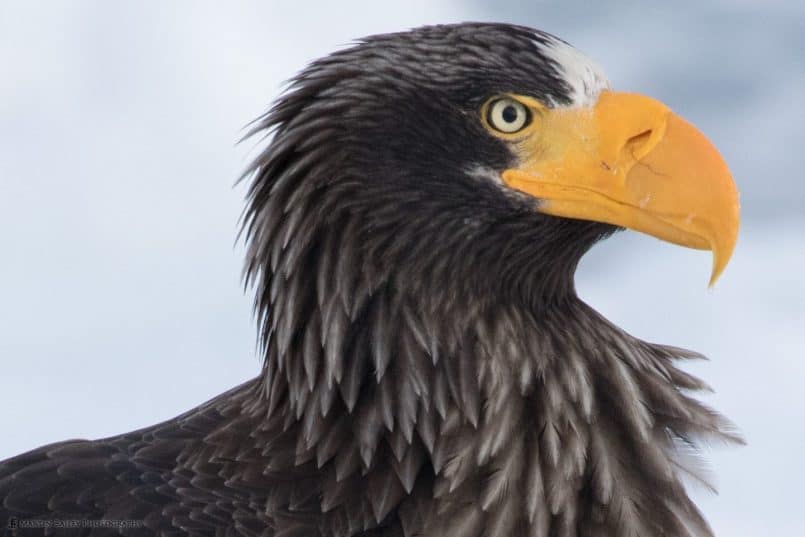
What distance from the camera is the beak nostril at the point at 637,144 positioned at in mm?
3619

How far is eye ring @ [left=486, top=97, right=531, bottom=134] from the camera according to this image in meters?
3.72

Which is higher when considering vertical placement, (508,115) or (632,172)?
(508,115)

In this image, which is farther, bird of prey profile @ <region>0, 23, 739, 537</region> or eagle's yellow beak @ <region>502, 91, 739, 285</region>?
bird of prey profile @ <region>0, 23, 739, 537</region>

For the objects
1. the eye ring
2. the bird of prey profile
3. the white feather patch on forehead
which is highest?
the white feather patch on forehead

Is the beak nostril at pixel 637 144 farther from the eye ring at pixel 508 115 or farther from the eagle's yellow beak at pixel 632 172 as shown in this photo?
the eye ring at pixel 508 115

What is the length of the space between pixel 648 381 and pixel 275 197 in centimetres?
120

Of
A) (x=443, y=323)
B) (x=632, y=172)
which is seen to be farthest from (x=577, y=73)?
(x=443, y=323)

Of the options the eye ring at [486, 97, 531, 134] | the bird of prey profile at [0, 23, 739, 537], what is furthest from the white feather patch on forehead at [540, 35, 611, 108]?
the eye ring at [486, 97, 531, 134]

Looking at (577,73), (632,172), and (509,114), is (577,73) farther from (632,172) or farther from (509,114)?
(632,172)

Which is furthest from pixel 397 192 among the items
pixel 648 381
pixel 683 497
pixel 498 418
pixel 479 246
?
pixel 683 497

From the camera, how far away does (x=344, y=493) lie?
3719 mm

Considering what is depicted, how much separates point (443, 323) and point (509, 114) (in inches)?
23.6

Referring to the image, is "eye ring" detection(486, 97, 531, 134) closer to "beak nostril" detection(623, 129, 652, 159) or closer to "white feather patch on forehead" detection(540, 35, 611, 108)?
"white feather patch on forehead" detection(540, 35, 611, 108)

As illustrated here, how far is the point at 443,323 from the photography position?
377 cm
